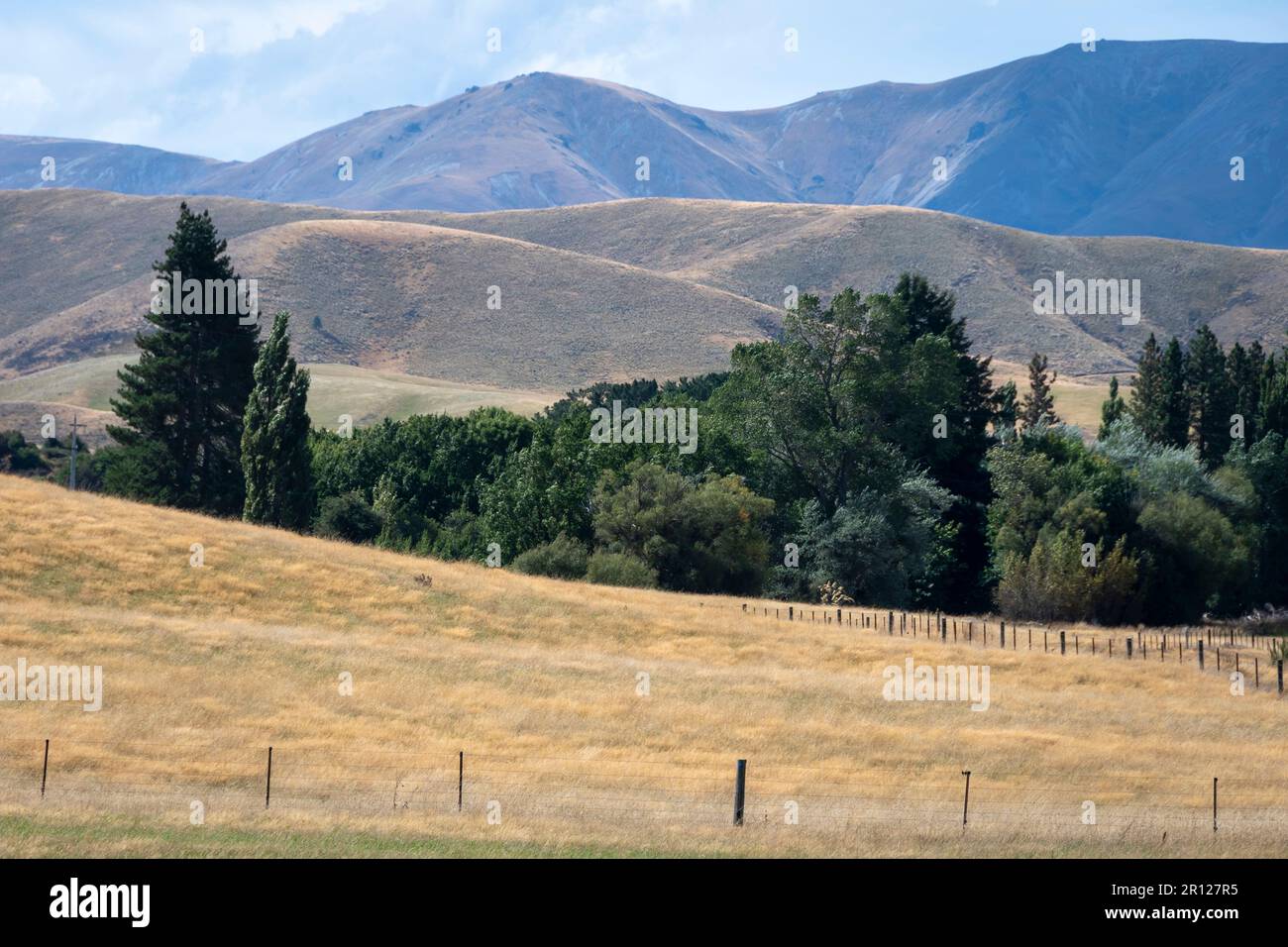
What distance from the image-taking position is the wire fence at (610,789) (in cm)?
2200

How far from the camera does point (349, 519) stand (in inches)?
3127

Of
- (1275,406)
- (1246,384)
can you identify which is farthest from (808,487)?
(1246,384)

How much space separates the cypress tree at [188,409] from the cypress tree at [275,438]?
19.4ft

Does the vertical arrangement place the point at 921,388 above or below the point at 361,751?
above

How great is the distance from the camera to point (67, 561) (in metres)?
44.5

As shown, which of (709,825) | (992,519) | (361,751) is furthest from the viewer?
(992,519)

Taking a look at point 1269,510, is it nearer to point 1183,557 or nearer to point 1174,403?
point 1174,403

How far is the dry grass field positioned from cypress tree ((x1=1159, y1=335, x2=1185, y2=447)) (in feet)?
178

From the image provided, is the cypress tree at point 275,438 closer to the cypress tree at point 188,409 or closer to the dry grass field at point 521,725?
the cypress tree at point 188,409

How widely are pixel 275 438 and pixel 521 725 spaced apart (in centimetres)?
3896

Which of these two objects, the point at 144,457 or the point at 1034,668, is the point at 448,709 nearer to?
the point at 1034,668

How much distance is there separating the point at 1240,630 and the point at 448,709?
51.2 m

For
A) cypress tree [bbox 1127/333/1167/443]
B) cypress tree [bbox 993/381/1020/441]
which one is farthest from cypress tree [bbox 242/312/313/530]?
cypress tree [bbox 1127/333/1167/443]
